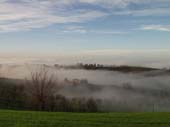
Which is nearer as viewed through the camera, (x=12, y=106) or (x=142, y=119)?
(x=142, y=119)

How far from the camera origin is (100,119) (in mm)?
25375

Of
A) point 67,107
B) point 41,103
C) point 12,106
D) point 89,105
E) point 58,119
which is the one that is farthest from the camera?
point 89,105

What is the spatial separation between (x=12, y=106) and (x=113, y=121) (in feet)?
→ 401

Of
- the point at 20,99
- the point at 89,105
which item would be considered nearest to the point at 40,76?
the point at 20,99

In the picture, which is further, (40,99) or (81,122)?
(40,99)

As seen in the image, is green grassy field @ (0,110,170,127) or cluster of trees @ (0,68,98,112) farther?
cluster of trees @ (0,68,98,112)

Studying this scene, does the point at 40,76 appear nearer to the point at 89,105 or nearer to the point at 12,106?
the point at 12,106

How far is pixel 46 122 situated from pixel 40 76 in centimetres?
7204

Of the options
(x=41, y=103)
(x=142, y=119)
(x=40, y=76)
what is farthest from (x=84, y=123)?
(x=40, y=76)

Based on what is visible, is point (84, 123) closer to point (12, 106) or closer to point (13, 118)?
point (13, 118)

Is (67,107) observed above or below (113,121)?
below

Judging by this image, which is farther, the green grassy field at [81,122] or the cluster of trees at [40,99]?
the cluster of trees at [40,99]

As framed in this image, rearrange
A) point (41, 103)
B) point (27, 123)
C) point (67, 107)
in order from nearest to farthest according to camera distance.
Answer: point (27, 123) → point (41, 103) → point (67, 107)

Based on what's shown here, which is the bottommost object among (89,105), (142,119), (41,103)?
(89,105)
